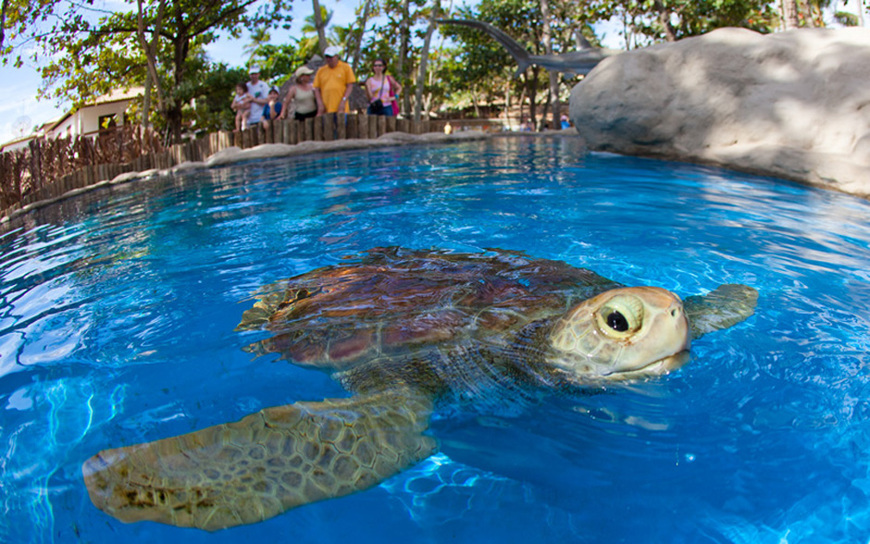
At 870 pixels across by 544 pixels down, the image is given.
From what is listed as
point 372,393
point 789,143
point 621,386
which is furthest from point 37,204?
point 789,143

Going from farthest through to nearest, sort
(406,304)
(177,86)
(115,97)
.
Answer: (115,97)
(177,86)
(406,304)

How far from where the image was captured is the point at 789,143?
625cm

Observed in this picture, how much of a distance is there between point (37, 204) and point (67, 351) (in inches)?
225

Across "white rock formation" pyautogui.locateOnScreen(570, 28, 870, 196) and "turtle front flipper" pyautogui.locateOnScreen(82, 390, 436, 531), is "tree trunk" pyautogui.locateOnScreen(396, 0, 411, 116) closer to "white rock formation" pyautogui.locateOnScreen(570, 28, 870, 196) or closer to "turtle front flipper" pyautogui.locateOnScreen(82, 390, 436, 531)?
"white rock formation" pyautogui.locateOnScreen(570, 28, 870, 196)

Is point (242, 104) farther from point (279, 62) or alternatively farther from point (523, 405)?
point (523, 405)

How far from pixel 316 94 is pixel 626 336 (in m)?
9.83

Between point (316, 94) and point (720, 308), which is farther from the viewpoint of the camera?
point (316, 94)

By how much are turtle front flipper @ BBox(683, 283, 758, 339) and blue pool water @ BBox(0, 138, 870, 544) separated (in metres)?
0.06

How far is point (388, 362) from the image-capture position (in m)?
1.93

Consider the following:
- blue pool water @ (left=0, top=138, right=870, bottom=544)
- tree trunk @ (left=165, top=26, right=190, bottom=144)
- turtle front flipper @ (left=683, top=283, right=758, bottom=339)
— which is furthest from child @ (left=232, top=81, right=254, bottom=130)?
turtle front flipper @ (left=683, top=283, right=758, bottom=339)

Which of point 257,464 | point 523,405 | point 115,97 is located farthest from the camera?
point 115,97

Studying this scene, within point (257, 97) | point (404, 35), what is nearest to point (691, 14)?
point (404, 35)

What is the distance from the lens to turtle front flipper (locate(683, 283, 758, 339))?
2084 millimetres

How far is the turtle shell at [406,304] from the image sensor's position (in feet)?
6.46
